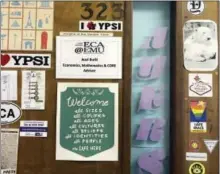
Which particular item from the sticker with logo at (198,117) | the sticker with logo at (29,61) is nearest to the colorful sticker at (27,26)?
the sticker with logo at (29,61)

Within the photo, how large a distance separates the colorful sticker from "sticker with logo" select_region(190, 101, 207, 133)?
0.59 meters

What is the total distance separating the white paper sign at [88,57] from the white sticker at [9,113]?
20cm

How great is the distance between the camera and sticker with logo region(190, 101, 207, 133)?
4.44 feet

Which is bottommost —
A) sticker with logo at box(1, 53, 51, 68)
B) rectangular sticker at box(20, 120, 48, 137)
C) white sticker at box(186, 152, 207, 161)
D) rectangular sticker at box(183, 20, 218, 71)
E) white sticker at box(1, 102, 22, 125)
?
white sticker at box(186, 152, 207, 161)

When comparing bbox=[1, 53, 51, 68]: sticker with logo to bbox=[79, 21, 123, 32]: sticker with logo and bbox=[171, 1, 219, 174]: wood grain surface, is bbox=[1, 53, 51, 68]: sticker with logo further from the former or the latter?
bbox=[171, 1, 219, 174]: wood grain surface

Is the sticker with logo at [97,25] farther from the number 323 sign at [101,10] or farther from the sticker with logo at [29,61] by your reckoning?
the sticker with logo at [29,61]

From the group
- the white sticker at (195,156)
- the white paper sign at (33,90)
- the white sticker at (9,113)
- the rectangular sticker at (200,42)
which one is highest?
the rectangular sticker at (200,42)

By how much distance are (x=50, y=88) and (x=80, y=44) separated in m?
0.20

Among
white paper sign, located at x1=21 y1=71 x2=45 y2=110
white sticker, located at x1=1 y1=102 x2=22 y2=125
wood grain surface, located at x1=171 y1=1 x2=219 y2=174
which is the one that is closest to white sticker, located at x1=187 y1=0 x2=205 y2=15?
wood grain surface, located at x1=171 y1=1 x2=219 y2=174

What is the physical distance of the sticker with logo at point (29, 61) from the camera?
134 cm

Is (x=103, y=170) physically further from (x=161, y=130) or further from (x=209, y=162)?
(x=209, y=162)

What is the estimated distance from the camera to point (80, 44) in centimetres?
135

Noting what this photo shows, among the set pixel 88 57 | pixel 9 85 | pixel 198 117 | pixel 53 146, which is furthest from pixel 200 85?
pixel 9 85

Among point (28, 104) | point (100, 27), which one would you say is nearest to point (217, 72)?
point (100, 27)
